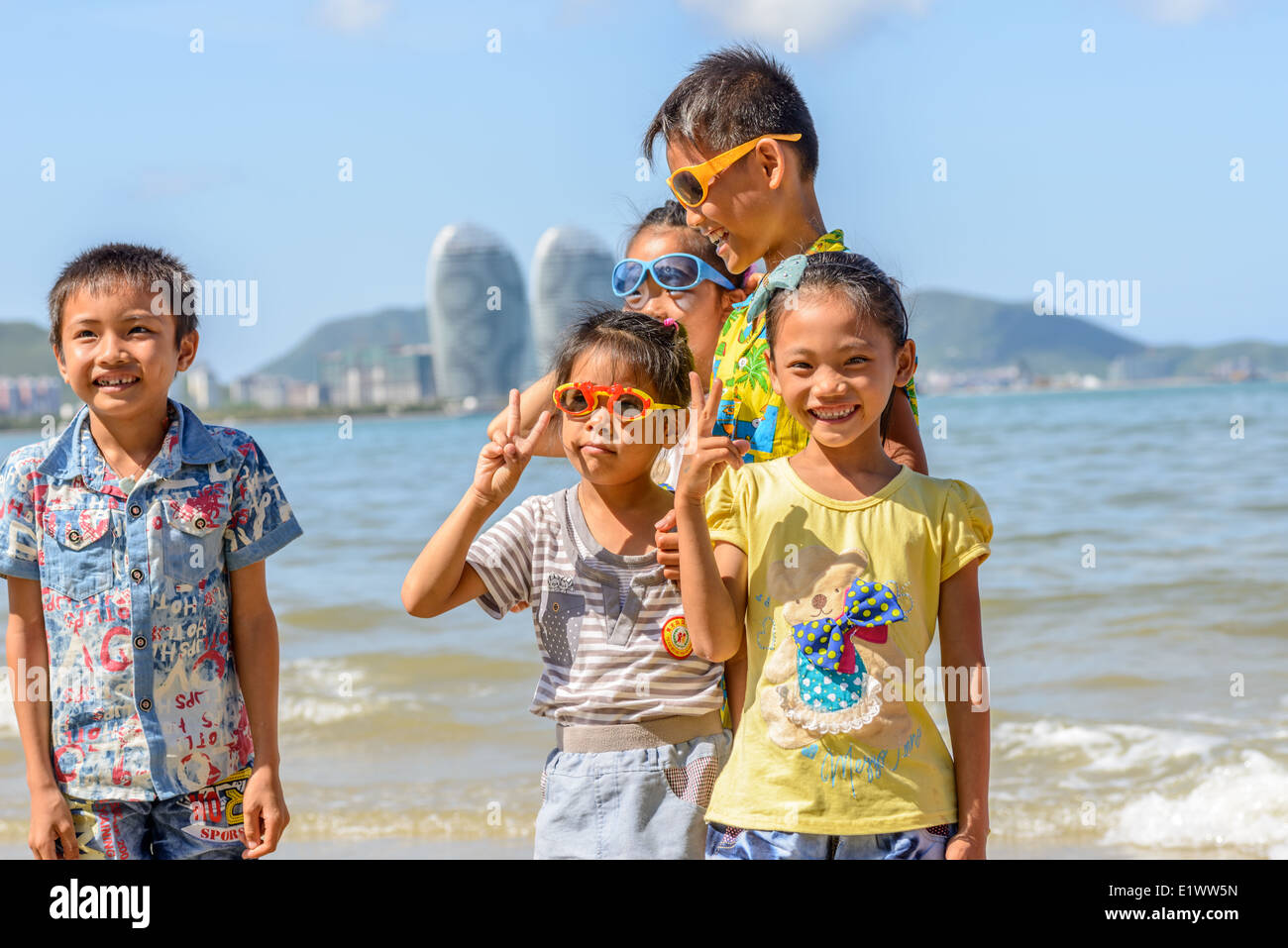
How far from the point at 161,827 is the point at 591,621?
1.01 metres

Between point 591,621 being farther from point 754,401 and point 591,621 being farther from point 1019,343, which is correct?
point 1019,343

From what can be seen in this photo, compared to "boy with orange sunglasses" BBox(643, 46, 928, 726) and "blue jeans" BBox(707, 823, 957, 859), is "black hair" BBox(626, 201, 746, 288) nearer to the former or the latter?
"boy with orange sunglasses" BBox(643, 46, 928, 726)

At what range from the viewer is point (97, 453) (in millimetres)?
2871

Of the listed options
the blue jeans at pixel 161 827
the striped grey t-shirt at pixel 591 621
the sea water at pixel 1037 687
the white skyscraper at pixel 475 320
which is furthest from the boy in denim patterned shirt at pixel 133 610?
the white skyscraper at pixel 475 320

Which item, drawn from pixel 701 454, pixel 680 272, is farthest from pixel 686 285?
pixel 701 454

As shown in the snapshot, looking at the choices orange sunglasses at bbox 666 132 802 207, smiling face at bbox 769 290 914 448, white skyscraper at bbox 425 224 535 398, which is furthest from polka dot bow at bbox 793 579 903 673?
white skyscraper at bbox 425 224 535 398

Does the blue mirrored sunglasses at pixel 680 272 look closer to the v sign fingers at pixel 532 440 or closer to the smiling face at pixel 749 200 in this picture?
the smiling face at pixel 749 200

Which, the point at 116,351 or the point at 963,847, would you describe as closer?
the point at 963,847

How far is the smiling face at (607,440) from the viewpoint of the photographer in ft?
8.97

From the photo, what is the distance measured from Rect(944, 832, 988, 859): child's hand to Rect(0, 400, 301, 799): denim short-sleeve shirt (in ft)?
4.99

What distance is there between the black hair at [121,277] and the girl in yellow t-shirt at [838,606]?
1272mm

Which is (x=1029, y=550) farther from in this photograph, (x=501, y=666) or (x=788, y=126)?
(x=788, y=126)

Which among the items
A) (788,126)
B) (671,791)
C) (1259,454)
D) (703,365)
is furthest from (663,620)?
(1259,454)

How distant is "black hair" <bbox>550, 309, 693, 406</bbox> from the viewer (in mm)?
2830
